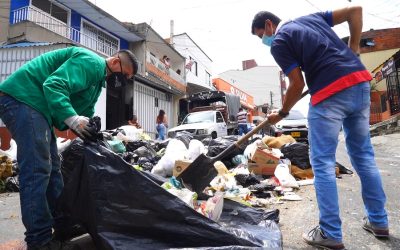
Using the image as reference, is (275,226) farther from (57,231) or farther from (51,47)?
(51,47)

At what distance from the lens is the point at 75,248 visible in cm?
209

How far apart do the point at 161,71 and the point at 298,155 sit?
14042 mm

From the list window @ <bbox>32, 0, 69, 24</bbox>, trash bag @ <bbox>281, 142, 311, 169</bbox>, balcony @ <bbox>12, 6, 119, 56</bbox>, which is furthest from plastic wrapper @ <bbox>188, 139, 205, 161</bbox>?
window @ <bbox>32, 0, 69, 24</bbox>

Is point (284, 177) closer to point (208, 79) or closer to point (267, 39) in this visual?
point (267, 39)

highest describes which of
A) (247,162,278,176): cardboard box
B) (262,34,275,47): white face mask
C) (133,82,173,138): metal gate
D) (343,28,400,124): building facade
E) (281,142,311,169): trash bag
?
(343,28,400,124): building facade

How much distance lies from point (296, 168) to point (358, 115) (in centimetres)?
278

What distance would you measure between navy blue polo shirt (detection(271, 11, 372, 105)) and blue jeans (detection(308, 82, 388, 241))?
0.06 metres

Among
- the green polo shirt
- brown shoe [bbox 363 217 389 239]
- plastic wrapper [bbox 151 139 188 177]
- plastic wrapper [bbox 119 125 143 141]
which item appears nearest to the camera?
the green polo shirt

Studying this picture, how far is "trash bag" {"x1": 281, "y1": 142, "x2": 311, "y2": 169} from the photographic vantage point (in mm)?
4933

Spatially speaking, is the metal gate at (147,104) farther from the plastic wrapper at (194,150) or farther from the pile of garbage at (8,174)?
the plastic wrapper at (194,150)

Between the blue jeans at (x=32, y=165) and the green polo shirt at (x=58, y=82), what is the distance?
75 millimetres

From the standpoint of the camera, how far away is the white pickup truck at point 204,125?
10.5m

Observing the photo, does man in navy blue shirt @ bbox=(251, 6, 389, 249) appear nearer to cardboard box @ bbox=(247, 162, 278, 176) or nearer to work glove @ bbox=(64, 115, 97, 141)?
work glove @ bbox=(64, 115, 97, 141)

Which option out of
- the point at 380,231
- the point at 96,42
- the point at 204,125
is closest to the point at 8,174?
the point at 380,231
